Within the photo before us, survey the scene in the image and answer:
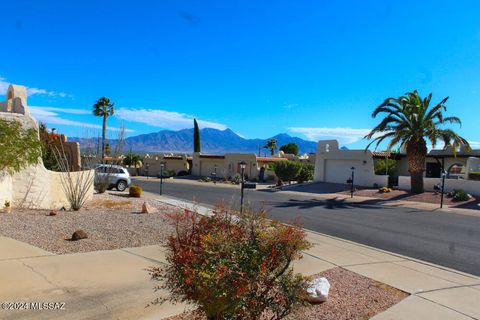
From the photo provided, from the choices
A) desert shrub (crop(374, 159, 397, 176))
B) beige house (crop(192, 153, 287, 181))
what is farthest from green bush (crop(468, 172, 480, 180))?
beige house (crop(192, 153, 287, 181))

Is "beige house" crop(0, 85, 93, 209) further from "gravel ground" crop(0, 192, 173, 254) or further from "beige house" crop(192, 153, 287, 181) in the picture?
"beige house" crop(192, 153, 287, 181)

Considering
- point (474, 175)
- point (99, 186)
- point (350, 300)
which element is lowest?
point (350, 300)

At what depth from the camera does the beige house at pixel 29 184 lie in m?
13.1

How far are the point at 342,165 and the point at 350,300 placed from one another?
33928 millimetres

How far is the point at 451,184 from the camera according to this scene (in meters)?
29.4

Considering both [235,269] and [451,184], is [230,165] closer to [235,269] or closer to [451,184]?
[451,184]

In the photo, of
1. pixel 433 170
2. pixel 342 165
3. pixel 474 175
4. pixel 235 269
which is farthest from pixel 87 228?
pixel 433 170

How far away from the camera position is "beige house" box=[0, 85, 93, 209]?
13.1 meters

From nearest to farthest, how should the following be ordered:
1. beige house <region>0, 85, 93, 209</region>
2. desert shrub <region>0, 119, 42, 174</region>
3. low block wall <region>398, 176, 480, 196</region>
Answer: desert shrub <region>0, 119, 42, 174</region>
beige house <region>0, 85, 93, 209</region>
low block wall <region>398, 176, 480, 196</region>

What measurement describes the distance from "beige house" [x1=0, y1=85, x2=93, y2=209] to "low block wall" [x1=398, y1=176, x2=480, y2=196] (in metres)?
25.0

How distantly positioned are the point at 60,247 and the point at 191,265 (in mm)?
5714

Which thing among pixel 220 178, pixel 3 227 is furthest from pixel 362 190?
pixel 3 227

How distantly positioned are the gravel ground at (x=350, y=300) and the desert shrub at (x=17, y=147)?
9296 millimetres

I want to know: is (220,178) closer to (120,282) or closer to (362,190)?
(362,190)
